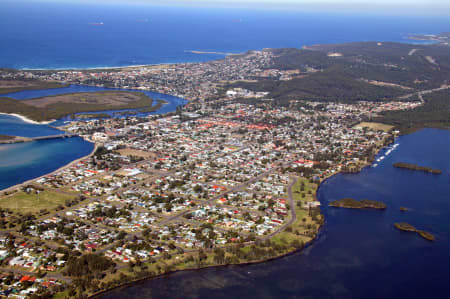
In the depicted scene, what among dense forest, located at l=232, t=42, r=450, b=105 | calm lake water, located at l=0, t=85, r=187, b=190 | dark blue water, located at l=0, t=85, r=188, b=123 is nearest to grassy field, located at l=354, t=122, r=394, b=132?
dense forest, located at l=232, t=42, r=450, b=105

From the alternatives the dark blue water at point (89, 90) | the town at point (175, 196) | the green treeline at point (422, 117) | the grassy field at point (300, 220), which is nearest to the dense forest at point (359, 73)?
the green treeline at point (422, 117)

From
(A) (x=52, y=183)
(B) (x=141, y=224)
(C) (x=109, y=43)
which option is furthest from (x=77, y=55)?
(B) (x=141, y=224)

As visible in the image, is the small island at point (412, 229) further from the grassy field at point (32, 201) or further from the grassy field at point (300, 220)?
the grassy field at point (32, 201)

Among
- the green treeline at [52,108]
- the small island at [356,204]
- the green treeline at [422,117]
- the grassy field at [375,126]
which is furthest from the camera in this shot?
the green treeline at [422,117]

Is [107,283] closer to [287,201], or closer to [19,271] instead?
[19,271]

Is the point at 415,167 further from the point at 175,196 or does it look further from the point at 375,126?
the point at 175,196

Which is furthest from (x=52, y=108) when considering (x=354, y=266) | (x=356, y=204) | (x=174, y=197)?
(x=354, y=266)
